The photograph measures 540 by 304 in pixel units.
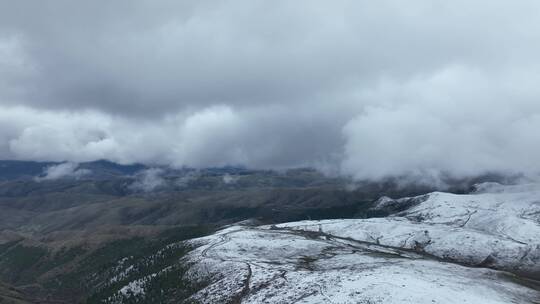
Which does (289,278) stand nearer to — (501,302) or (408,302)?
(408,302)

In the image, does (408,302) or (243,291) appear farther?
(243,291)

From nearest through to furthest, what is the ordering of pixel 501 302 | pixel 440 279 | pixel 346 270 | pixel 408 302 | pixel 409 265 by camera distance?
pixel 408 302, pixel 501 302, pixel 440 279, pixel 346 270, pixel 409 265

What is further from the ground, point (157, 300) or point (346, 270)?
point (346, 270)

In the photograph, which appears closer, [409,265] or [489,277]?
[489,277]

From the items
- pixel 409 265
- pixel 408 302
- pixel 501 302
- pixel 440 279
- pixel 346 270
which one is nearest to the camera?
pixel 408 302

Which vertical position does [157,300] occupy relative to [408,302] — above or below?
below

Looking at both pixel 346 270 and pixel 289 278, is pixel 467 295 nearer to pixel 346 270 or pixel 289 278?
pixel 346 270

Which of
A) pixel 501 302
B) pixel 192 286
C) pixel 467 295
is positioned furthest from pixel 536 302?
pixel 192 286

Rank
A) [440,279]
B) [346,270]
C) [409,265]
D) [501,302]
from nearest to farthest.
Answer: [501,302] → [440,279] → [346,270] → [409,265]

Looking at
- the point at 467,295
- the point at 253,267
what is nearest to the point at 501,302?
the point at 467,295
